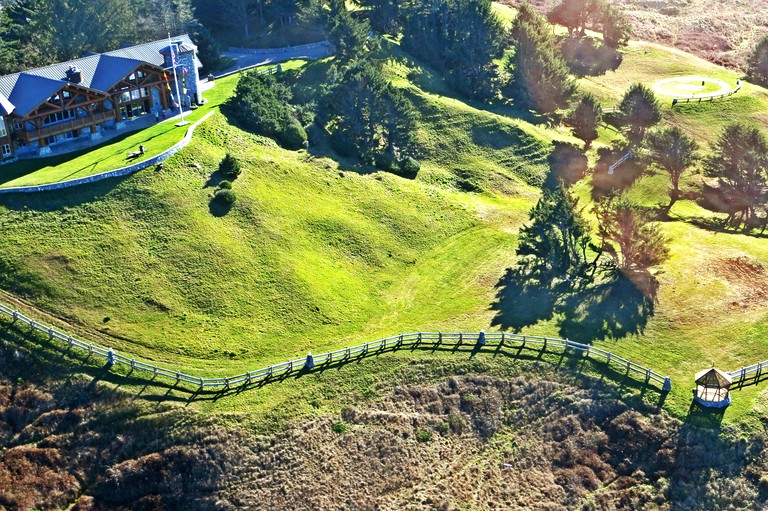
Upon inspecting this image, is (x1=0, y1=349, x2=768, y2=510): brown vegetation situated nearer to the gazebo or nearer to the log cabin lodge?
the gazebo

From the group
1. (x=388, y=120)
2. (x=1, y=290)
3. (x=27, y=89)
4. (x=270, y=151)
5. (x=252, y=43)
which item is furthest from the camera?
(x=252, y=43)

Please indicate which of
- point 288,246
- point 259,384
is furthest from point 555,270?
point 259,384

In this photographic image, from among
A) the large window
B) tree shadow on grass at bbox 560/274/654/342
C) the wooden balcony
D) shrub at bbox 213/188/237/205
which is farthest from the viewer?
the large window

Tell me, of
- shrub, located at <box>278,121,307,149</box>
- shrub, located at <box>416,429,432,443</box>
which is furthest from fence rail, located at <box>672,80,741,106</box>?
shrub, located at <box>416,429,432,443</box>

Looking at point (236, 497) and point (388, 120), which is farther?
point (388, 120)

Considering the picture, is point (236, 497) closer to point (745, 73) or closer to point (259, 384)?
point (259, 384)

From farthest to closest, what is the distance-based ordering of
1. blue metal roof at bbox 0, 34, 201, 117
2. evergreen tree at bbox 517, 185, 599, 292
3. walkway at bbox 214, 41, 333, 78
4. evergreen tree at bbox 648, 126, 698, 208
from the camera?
walkway at bbox 214, 41, 333, 78, evergreen tree at bbox 648, 126, 698, 208, blue metal roof at bbox 0, 34, 201, 117, evergreen tree at bbox 517, 185, 599, 292

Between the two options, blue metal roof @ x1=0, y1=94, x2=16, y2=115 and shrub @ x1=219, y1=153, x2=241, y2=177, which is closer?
blue metal roof @ x1=0, y1=94, x2=16, y2=115
